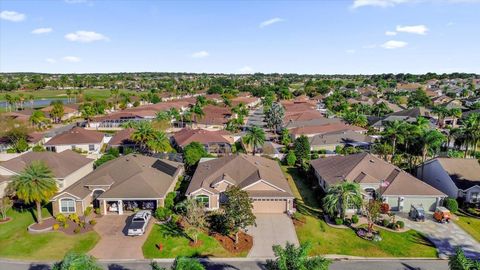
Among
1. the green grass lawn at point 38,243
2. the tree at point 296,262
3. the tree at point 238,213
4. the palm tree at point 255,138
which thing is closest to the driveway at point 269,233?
the tree at point 238,213

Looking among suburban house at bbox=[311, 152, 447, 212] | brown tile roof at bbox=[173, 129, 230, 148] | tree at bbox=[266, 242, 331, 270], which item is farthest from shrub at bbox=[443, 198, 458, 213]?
brown tile roof at bbox=[173, 129, 230, 148]

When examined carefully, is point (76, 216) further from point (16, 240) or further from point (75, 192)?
point (16, 240)

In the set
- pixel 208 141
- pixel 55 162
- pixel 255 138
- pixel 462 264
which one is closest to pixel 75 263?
pixel 462 264

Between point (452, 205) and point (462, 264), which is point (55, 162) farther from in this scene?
point (452, 205)

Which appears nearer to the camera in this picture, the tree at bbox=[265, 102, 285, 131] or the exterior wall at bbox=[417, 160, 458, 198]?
the exterior wall at bbox=[417, 160, 458, 198]

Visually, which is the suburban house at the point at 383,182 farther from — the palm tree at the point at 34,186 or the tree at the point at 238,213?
the palm tree at the point at 34,186

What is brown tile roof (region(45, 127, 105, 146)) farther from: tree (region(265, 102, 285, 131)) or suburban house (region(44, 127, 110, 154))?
tree (region(265, 102, 285, 131))

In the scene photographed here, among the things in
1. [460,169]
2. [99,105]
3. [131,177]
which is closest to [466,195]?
[460,169]
